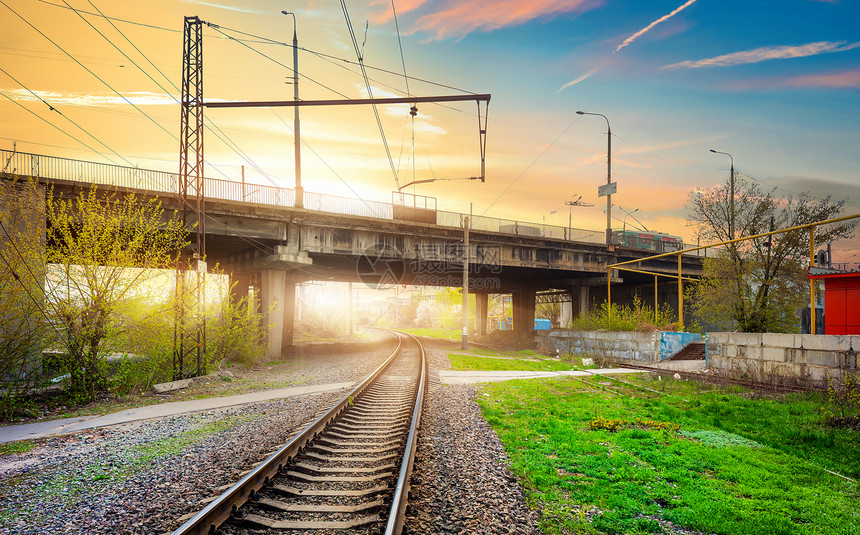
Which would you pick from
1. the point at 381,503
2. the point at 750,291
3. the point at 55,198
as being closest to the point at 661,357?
the point at 750,291

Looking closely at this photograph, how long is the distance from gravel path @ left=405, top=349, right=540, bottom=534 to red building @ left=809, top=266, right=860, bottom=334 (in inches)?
454

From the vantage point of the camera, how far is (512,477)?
663 cm

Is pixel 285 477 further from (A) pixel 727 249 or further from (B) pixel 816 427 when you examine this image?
(A) pixel 727 249

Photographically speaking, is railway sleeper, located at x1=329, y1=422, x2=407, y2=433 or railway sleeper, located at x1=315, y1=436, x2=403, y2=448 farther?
railway sleeper, located at x1=329, y1=422, x2=407, y2=433

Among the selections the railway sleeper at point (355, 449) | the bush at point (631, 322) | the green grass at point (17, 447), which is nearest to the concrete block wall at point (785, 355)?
the bush at point (631, 322)

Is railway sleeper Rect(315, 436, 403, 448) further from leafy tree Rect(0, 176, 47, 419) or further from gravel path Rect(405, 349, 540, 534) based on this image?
leafy tree Rect(0, 176, 47, 419)

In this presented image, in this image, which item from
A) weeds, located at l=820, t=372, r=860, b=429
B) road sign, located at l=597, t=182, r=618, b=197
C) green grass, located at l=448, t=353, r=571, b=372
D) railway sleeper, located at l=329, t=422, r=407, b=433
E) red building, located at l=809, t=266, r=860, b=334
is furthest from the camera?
road sign, located at l=597, t=182, r=618, b=197

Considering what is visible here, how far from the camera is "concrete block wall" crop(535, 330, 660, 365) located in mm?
22219

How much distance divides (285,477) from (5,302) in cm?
1008

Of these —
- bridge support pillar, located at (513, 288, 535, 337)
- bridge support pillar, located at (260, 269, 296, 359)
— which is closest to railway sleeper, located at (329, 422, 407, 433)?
bridge support pillar, located at (260, 269, 296, 359)

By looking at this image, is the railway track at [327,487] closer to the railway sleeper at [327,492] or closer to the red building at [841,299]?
the railway sleeper at [327,492]

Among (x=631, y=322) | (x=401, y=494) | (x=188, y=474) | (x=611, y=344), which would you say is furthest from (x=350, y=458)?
(x=631, y=322)

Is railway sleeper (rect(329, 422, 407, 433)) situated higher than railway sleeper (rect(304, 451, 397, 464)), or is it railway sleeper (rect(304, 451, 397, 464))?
railway sleeper (rect(304, 451, 397, 464))

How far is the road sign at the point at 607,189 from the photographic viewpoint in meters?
34.2
